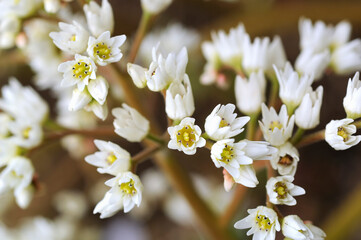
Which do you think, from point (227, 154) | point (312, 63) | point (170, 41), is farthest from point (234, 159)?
point (170, 41)

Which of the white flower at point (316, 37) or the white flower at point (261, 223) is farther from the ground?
the white flower at point (316, 37)

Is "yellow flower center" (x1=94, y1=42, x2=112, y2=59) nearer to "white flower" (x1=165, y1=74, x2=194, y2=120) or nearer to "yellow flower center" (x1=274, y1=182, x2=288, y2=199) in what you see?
"white flower" (x1=165, y1=74, x2=194, y2=120)

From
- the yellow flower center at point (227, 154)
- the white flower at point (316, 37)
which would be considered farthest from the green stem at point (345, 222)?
the yellow flower center at point (227, 154)

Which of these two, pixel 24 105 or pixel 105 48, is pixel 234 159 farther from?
pixel 24 105

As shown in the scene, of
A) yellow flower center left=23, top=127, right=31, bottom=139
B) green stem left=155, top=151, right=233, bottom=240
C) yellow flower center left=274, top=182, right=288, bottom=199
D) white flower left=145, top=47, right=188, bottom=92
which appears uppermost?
white flower left=145, top=47, right=188, bottom=92

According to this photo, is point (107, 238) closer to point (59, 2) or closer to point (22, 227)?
point (22, 227)

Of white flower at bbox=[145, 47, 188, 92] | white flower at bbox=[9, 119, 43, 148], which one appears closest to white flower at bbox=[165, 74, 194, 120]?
white flower at bbox=[145, 47, 188, 92]

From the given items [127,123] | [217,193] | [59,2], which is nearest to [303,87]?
[127,123]

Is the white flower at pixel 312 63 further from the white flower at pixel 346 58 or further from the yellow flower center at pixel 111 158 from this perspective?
the yellow flower center at pixel 111 158
